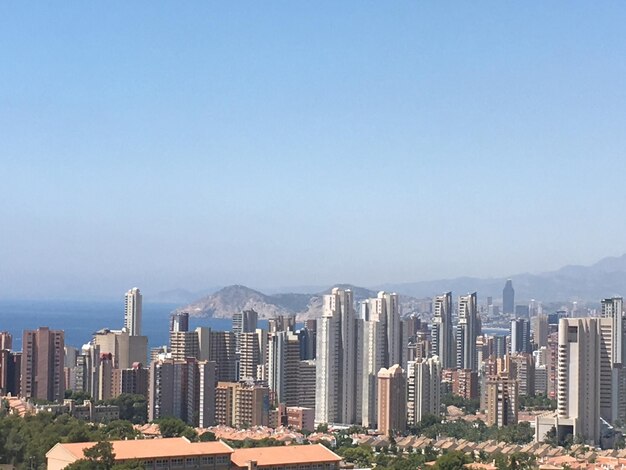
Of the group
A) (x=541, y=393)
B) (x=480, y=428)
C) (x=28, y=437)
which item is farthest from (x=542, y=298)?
(x=28, y=437)

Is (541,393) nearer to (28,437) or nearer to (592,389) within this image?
(592,389)

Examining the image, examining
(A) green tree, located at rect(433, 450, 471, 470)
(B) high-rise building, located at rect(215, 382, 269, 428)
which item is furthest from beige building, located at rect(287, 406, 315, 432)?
(A) green tree, located at rect(433, 450, 471, 470)

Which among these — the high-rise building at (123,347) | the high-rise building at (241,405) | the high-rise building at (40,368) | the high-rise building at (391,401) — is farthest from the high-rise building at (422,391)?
the high-rise building at (123,347)

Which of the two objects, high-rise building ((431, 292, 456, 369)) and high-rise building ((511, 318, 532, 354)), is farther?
high-rise building ((511, 318, 532, 354))

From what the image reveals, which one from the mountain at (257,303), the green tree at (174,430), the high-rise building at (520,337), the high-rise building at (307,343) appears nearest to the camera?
the green tree at (174,430)

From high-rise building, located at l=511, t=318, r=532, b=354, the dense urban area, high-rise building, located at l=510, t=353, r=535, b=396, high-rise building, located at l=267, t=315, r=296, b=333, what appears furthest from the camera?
high-rise building, located at l=511, t=318, r=532, b=354

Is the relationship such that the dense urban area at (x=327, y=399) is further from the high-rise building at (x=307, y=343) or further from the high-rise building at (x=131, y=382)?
the high-rise building at (x=307, y=343)

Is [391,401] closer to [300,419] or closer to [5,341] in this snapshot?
[300,419]

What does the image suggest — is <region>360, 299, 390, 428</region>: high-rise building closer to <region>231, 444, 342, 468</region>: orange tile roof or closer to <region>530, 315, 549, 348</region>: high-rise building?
<region>231, 444, 342, 468</region>: orange tile roof
